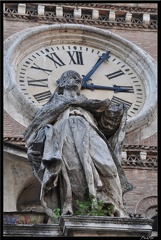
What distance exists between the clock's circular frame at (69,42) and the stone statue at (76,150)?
712 cm

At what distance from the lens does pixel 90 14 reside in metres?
18.4

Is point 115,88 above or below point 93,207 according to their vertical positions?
above

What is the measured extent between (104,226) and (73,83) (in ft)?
6.76

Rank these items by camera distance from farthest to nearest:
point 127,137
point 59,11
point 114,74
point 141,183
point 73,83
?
point 59,11
point 114,74
point 127,137
point 141,183
point 73,83

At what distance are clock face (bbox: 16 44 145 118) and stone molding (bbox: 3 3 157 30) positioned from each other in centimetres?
65

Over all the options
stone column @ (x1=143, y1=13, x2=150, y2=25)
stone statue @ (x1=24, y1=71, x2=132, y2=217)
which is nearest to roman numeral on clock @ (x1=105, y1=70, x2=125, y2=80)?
stone column @ (x1=143, y1=13, x2=150, y2=25)

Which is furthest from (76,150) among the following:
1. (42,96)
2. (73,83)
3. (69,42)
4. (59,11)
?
(59,11)

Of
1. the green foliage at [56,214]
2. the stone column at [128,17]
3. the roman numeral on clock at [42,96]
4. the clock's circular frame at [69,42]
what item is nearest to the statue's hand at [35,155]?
the green foliage at [56,214]

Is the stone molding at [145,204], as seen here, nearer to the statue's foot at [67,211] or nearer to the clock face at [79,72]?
the clock face at [79,72]

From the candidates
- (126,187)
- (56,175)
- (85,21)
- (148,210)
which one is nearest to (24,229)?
(56,175)

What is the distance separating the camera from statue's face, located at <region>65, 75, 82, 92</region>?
9.09 m

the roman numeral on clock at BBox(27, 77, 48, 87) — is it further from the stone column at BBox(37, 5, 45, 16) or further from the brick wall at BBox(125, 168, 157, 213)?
the brick wall at BBox(125, 168, 157, 213)

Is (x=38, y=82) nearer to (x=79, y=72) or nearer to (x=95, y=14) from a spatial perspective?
(x=79, y=72)

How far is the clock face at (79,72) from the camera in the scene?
16656 millimetres
